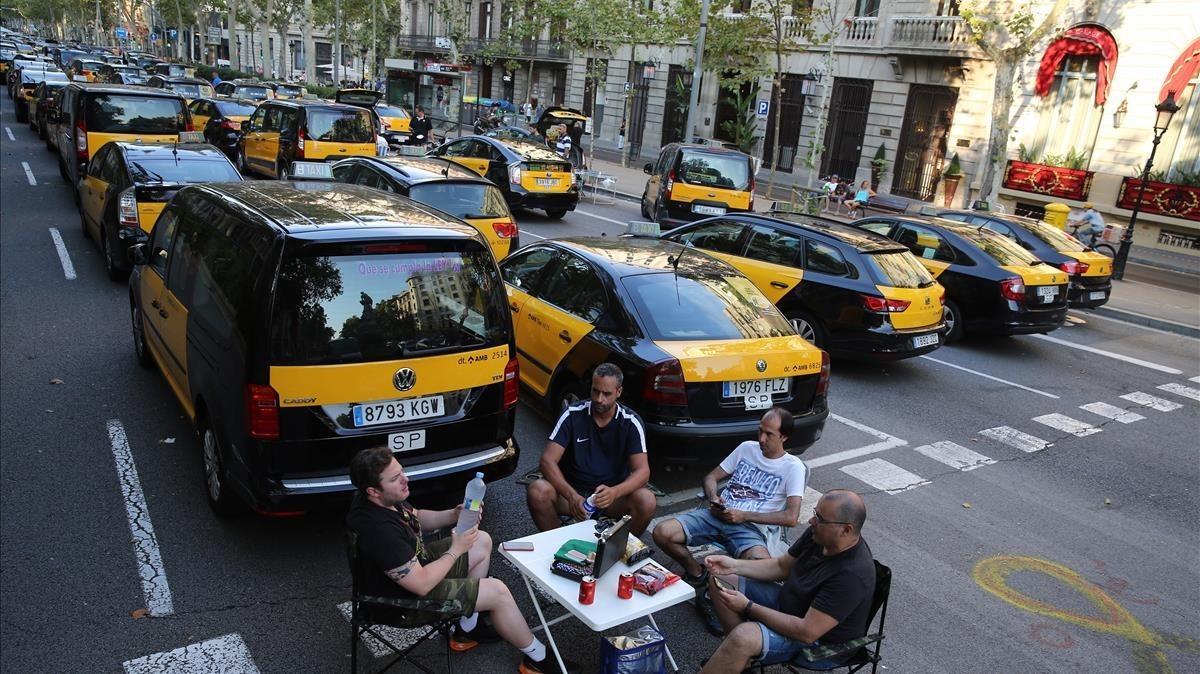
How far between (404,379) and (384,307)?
0.41 meters

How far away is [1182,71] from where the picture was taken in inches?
837

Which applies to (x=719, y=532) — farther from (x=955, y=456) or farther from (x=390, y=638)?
(x=955, y=456)

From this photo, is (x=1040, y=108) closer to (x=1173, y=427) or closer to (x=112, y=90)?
(x=1173, y=427)

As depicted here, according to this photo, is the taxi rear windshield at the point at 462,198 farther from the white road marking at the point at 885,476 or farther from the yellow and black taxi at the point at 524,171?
the white road marking at the point at 885,476

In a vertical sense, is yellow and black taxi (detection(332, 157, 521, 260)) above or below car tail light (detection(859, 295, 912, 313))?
above

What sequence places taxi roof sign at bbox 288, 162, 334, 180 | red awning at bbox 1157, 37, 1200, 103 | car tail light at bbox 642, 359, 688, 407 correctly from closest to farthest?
car tail light at bbox 642, 359, 688, 407, taxi roof sign at bbox 288, 162, 334, 180, red awning at bbox 1157, 37, 1200, 103

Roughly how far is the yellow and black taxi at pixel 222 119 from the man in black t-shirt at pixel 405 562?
65.4 ft

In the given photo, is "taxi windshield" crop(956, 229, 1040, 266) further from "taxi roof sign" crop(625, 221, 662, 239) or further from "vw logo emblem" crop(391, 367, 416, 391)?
"vw logo emblem" crop(391, 367, 416, 391)

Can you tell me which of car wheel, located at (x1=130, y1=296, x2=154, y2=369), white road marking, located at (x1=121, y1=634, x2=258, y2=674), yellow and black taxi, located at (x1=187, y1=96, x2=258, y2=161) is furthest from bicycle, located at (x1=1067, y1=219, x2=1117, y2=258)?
yellow and black taxi, located at (x1=187, y1=96, x2=258, y2=161)

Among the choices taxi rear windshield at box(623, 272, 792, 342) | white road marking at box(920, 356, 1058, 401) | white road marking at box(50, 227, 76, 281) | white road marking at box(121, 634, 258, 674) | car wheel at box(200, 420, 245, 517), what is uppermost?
taxi rear windshield at box(623, 272, 792, 342)

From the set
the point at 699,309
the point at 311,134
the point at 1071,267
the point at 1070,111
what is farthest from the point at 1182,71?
the point at 699,309

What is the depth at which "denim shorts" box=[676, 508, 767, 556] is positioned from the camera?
15.4ft

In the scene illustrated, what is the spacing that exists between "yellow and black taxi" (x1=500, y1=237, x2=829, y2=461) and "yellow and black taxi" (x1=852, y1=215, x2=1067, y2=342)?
5538 millimetres

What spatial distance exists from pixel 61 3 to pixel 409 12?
2886 inches
